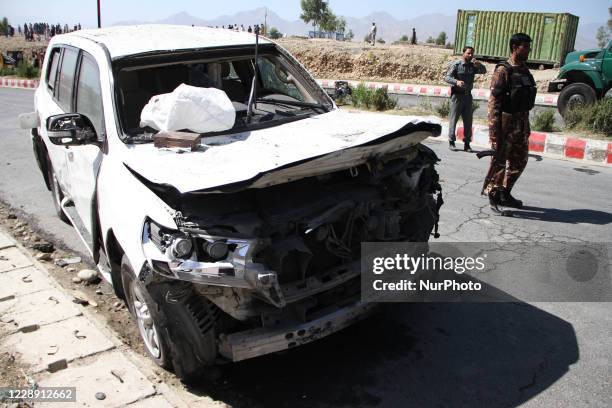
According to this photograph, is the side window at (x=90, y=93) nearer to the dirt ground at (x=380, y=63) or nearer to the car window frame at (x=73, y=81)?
the car window frame at (x=73, y=81)

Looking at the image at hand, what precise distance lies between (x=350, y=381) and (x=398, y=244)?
0.92 metres

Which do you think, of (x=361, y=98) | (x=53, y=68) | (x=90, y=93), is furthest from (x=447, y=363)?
(x=361, y=98)

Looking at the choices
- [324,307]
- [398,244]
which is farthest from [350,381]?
[398,244]

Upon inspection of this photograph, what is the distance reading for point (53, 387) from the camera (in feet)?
10.7

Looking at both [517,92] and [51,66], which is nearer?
[51,66]

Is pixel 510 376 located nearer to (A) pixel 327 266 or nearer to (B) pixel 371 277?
(B) pixel 371 277

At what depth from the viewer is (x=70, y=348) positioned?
3650 mm

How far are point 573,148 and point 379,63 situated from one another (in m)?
20.0

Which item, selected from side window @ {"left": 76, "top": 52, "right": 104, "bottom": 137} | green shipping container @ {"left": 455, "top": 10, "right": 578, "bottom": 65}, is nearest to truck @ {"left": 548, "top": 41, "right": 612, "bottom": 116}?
side window @ {"left": 76, "top": 52, "right": 104, "bottom": 137}

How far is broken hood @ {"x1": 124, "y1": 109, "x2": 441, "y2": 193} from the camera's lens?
116 inches

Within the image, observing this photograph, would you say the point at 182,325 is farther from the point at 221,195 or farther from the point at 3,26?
the point at 3,26

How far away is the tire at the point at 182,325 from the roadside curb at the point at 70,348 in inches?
7.7

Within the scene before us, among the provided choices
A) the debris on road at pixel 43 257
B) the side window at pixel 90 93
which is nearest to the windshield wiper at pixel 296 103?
the side window at pixel 90 93

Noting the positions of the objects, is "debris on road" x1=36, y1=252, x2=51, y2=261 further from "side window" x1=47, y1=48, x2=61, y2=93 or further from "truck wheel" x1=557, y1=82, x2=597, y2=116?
"truck wheel" x1=557, y1=82, x2=597, y2=116
